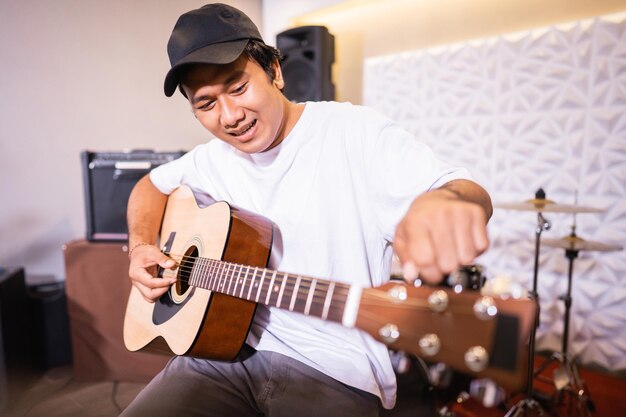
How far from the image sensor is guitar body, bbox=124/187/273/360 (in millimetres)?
986

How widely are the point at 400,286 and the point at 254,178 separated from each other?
0.75 m

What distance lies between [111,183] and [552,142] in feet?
8.75

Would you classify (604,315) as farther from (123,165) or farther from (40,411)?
(40,411)

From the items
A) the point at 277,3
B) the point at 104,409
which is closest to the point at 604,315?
the point at 104,409

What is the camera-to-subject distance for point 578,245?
1991 millimetres

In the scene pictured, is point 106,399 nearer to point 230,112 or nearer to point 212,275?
point 212,275

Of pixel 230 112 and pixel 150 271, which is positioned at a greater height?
pixel 230 112

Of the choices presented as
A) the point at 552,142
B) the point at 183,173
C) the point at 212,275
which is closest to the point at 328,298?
the point at 212,275

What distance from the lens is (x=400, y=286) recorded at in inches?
21.9

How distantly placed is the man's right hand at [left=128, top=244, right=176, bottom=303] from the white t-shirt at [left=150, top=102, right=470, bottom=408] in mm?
304

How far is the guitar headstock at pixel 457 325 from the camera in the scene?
0.46 meters

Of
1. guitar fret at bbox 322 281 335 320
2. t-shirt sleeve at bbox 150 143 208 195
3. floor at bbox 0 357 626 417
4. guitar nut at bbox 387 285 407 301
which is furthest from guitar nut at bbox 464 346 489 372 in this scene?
floor at bbox 0 357 626 417

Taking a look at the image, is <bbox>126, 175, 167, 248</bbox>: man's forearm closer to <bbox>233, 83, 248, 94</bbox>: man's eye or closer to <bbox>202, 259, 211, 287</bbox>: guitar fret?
<bbox>202, 259, 211, 287</bbox>: guitar fret

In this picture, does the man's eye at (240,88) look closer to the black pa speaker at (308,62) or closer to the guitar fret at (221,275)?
the guitar fret at (221,275)
